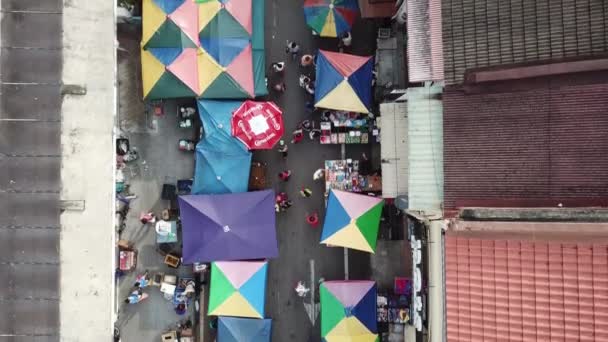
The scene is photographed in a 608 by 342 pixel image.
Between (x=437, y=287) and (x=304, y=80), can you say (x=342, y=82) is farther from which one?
(x=437, y=287)

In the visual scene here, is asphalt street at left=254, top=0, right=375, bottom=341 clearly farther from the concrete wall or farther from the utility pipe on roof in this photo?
the utility pipe on roof

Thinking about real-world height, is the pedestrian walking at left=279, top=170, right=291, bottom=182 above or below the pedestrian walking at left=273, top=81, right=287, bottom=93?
below

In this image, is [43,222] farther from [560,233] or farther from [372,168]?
[560,233]

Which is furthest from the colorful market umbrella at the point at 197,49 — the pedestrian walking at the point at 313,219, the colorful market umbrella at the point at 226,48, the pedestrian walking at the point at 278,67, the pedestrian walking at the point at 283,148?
the pedestrian walking at the point at 313,219

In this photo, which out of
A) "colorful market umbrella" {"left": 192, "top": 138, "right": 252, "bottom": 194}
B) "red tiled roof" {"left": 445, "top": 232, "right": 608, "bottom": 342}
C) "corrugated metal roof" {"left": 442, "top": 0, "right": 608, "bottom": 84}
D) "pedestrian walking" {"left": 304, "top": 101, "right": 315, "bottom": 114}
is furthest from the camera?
"pedestrian walking" {"left": 304, "top": 101, "right": 315, "bottom": 114}

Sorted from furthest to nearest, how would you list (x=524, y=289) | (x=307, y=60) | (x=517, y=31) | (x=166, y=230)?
(x=307, y=60), (x=166, y=230), (x=517, y=31), (x=524, y=289)

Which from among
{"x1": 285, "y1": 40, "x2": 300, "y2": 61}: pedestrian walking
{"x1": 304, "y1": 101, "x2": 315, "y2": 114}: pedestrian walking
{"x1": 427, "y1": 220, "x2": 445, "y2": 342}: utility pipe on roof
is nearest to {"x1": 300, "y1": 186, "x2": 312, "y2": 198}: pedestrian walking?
{"x1": 304, "y1": 101, "x2": 315, "y2": 114}: pedestrian walking

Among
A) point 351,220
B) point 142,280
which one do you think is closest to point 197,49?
point 351,220
